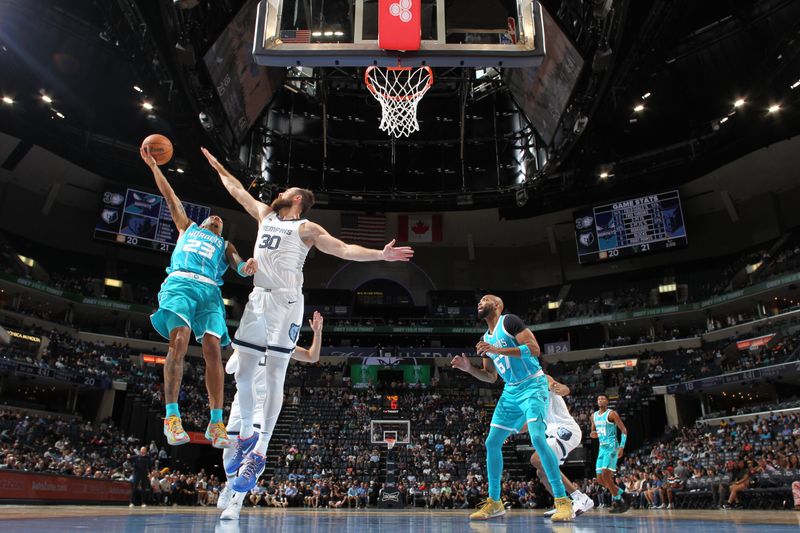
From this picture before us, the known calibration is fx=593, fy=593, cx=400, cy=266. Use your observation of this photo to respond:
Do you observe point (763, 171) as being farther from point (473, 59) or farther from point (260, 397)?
point (260, 397)

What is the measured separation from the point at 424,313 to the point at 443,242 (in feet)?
16.7

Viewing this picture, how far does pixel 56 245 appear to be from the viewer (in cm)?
3453

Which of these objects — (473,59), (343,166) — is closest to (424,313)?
(343,166)

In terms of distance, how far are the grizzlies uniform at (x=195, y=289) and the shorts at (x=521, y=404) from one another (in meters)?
2.90

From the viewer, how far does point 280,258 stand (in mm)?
5113

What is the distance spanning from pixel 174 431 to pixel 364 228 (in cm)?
2988

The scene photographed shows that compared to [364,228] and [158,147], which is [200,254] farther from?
[364,228]

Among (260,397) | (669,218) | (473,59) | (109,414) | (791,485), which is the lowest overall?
(791,485)

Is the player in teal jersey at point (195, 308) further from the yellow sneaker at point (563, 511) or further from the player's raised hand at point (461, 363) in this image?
the yellow sneaker at point (563, 511)

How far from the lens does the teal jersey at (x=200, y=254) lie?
18.0ft

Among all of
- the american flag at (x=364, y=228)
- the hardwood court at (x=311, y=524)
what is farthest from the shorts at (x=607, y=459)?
the american flag at (x=364, y=228)

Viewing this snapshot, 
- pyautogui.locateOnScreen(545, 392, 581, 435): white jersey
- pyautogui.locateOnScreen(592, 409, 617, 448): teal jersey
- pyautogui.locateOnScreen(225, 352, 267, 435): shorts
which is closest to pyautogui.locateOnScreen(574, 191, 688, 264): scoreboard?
pyautogui.locateOnScreen(592, 409, 617, 448): teal jersey

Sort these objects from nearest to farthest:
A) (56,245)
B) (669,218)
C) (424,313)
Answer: (669,218) < (56,245) < (424,313)

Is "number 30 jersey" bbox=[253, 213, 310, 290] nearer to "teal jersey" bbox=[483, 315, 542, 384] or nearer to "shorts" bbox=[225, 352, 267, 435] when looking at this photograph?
"shorts" bbox=[225, 352, 267, 435]
